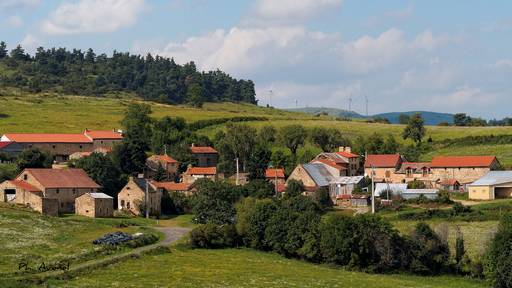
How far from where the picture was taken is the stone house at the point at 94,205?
315 ft

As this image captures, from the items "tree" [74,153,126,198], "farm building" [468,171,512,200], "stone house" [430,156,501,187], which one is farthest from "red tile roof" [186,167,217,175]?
"farm building" [468,171,512,200]

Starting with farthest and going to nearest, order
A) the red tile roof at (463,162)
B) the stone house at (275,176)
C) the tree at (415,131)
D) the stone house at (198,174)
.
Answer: the tree at (415,131) → the stone house at (198,174) → the stone house at (275,176) → the red tile roof at (463,162)

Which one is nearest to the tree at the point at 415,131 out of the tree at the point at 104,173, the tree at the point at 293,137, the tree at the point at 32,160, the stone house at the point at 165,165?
the tree at the point at 293,137

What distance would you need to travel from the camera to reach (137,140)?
415ft

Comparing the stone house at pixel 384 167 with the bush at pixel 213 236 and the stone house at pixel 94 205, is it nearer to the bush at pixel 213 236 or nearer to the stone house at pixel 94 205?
the stone house at pixel 94 205

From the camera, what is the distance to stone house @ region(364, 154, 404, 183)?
123 metres

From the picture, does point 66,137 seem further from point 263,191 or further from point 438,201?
point 438,201

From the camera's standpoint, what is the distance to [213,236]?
3177 inches

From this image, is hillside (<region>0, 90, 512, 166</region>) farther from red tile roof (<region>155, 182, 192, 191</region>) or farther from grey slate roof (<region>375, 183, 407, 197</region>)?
red tile roof (<region>155, 182, 192, 191</region>)

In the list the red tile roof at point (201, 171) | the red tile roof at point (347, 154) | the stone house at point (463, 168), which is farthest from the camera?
the red tile roof at point (347, 154)

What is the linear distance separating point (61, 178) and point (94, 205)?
7794 mm

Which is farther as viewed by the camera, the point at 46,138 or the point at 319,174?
the point at 46,138

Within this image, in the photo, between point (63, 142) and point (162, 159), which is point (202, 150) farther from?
point (63, 142)

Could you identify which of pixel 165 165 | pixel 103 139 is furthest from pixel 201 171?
pixel 103 139
